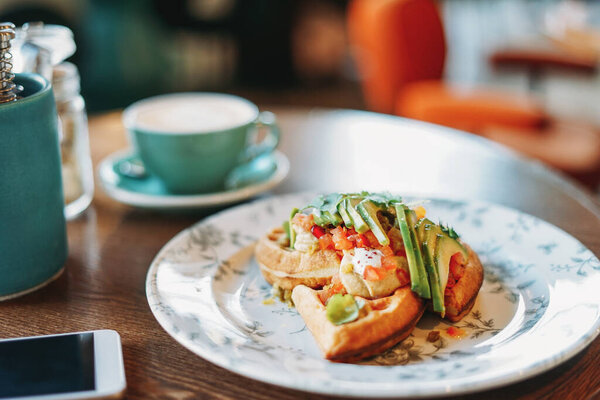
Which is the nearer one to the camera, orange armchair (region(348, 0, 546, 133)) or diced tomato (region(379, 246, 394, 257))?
diced tomato (region(379, 246, 394, 257))

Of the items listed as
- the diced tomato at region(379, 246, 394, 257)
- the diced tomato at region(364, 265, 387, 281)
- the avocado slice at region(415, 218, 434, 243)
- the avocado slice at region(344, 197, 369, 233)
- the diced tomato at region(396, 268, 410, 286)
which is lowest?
the diced tomato at region(396, 268, 410, 286)

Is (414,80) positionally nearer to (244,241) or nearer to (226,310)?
(244,241)

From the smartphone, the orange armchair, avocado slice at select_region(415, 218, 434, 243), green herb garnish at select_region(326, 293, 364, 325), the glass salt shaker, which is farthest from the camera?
the orange armchair

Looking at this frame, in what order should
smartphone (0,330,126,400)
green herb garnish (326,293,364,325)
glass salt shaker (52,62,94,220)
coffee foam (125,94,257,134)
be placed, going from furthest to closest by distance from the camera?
coffee foam (125,94,257,134) → glass salt shaker (52,62,94,220) → green herb garnish (326,293,364,325) → smartphone (0,330,126,400)

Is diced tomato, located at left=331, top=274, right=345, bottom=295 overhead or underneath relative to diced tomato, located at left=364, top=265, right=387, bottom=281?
underneath

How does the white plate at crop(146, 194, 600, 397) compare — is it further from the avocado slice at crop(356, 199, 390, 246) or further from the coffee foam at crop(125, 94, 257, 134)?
the coffee foam at crop(125, 94, 257, 134)

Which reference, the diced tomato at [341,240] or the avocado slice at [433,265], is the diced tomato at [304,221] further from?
the avocado slice at [433,265]

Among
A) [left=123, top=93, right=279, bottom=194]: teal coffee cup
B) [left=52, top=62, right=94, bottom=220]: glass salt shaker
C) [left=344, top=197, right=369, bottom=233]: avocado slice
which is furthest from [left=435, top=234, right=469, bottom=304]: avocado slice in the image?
[left=52, top=62, right=94, bottom=220]: glass salt shaker
